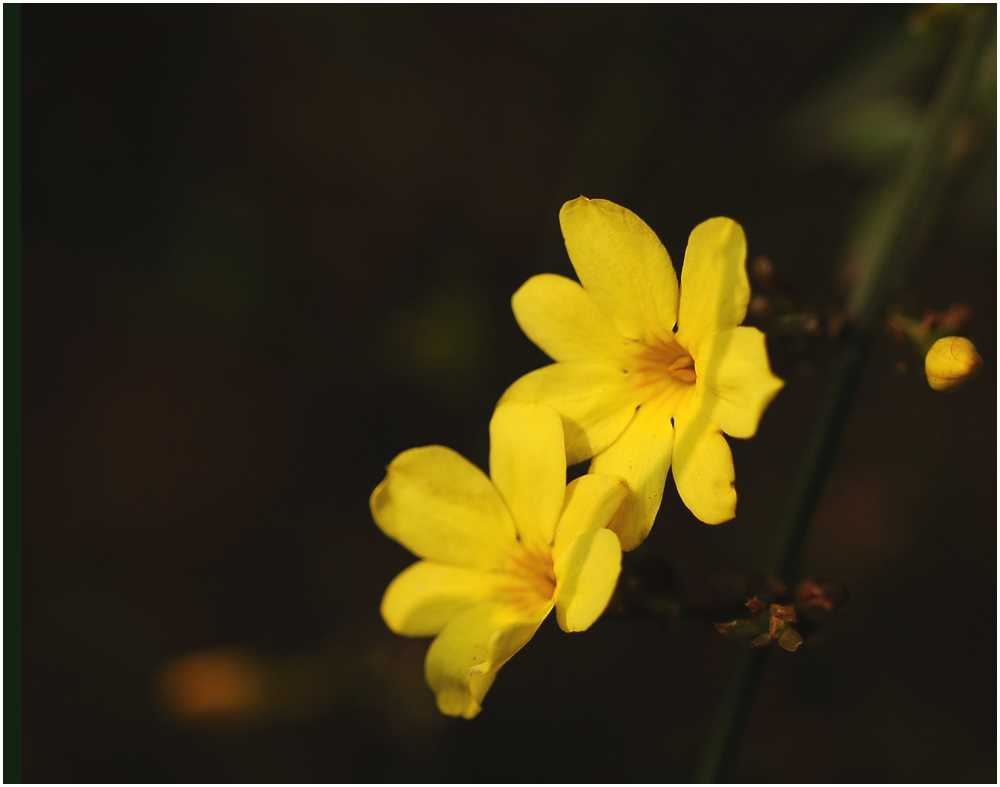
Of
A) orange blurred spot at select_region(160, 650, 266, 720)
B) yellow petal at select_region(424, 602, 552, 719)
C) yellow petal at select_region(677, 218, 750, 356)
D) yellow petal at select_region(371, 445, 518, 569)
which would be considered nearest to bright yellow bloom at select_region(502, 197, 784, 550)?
yellow petal at select_region(677, 218, 750, 356)

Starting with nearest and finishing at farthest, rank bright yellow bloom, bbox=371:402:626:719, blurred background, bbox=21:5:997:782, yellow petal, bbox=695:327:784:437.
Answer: yellow petal, bbox=695:327:784:437 < bright yellow bloom, bbox=371:402:626:719 < blurred background, bbox=21:5:997:782

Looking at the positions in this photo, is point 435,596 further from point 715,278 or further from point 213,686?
point 213,686

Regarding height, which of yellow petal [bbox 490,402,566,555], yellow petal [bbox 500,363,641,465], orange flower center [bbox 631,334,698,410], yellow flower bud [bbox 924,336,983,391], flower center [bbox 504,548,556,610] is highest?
yellow flower bud [bbox 924,336,983,391]

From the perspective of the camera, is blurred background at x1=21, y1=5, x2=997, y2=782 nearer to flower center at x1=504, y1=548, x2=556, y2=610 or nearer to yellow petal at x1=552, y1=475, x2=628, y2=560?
flower center at x1=504, y1=548, x2=556, y2=610

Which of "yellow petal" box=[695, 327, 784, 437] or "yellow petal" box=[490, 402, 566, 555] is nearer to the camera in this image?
"yellow petal" box=[695, 327, 784, 437]

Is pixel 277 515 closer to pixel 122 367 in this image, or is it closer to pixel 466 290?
pixel 122 367

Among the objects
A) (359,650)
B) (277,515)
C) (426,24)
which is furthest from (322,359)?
(426,24)

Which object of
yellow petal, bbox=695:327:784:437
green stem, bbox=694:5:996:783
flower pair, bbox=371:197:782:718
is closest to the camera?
yellow petal, bbox=695:327:784:437

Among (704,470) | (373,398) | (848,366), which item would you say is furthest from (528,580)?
(373,398)
